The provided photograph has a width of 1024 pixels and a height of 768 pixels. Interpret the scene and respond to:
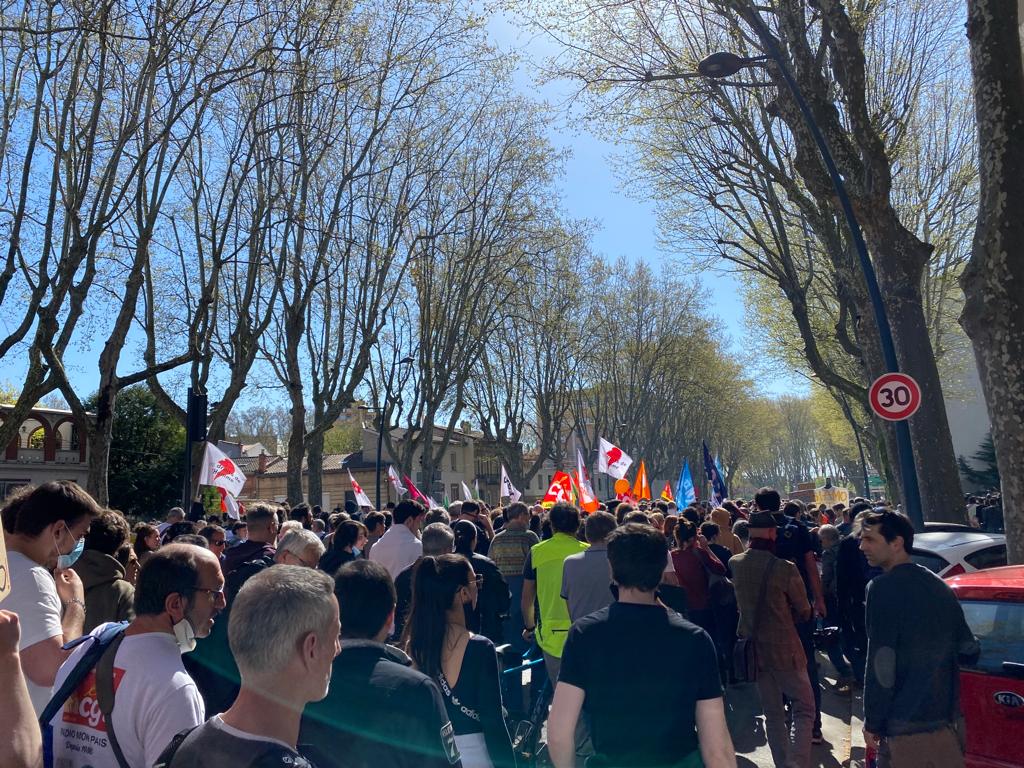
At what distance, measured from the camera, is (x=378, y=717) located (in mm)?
2457

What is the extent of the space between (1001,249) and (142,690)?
7702 millimetres

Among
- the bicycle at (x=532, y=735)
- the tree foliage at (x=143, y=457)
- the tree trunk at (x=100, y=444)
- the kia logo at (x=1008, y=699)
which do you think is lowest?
the bicycle at (x=532, y=735)

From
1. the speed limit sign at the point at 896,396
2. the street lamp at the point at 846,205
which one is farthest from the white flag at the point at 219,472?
the speed limit sign at the point at 896,396

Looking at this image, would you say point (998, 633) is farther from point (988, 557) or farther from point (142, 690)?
point (142, 690)

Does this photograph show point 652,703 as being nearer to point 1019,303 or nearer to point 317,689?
point 317,689

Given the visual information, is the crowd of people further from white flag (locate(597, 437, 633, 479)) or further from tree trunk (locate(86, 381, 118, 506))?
white flag (locate(597, 437, 633, 479))

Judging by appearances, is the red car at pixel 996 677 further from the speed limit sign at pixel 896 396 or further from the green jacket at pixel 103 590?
the green jacket at pixel 103 590

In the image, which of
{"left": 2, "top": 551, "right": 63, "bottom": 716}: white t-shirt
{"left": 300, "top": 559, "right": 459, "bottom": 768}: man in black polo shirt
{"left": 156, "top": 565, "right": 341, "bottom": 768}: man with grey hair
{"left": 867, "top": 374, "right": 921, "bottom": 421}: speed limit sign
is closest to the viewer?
{"left": 156, "top": 565, "right": 341, "bottom": 768}: man with grey hair

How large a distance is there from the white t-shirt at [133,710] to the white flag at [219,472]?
38.1 ft

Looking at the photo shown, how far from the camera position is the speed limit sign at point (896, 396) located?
8.86 meters

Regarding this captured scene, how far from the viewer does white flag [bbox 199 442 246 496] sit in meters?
14.1

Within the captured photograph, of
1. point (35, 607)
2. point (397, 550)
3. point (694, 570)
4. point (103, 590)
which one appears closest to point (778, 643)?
point (694, 570)

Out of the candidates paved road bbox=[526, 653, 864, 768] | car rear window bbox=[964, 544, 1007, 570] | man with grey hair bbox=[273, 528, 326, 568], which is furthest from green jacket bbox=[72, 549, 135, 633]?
car rear window bbox=[964, 544, 1007, 570]

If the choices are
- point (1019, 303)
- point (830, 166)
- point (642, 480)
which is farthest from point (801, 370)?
point (1019, 303)
